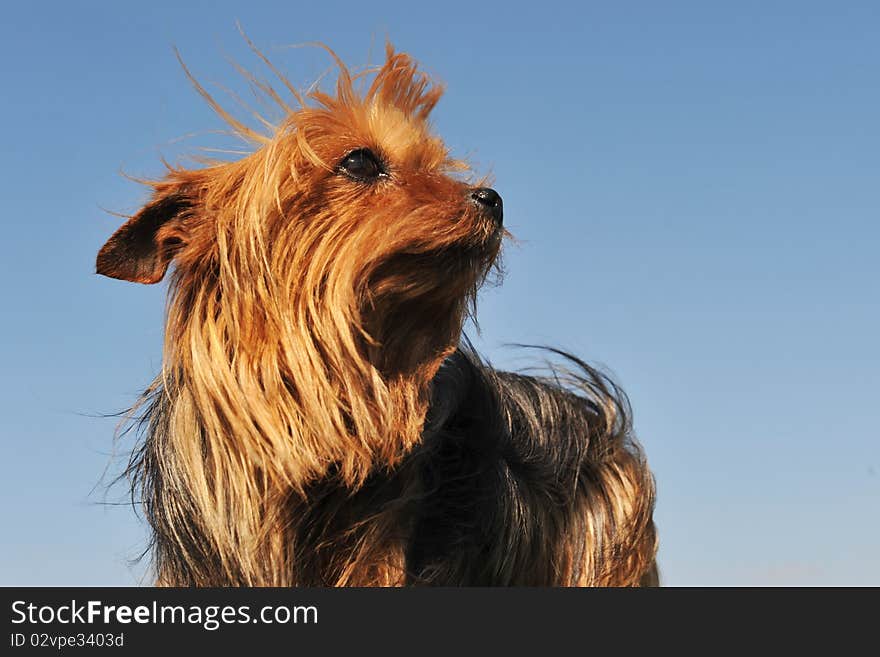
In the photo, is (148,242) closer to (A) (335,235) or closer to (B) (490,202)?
(A) (335,235)

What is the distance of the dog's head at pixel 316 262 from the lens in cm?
522

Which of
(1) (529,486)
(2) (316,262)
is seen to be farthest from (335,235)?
(1) (529,486)

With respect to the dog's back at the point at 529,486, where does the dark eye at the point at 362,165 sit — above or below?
above

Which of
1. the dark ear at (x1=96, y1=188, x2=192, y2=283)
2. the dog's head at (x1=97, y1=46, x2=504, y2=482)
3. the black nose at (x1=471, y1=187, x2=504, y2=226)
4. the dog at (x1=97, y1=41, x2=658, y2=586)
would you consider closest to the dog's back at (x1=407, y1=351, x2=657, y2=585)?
the dog at (x1=97, y1=41, x2=658, y2=586)

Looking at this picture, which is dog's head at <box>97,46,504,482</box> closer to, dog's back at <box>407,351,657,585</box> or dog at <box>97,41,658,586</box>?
dog at <box>97,41,658,586</box>

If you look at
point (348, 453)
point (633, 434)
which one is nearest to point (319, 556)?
point (348, 453)

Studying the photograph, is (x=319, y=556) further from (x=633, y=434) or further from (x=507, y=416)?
(x=633, y=434)

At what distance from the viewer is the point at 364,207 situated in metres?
5.32

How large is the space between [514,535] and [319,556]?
1168 mm

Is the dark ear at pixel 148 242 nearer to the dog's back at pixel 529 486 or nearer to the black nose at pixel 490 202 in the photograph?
the black nose at pixel 490 202

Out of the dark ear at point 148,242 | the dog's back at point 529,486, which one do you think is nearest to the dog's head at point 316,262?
the dark ear at point 148,242

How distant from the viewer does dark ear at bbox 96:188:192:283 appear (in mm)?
5238

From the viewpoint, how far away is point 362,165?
5438 millimetres

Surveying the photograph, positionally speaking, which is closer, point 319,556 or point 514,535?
point 319,556
